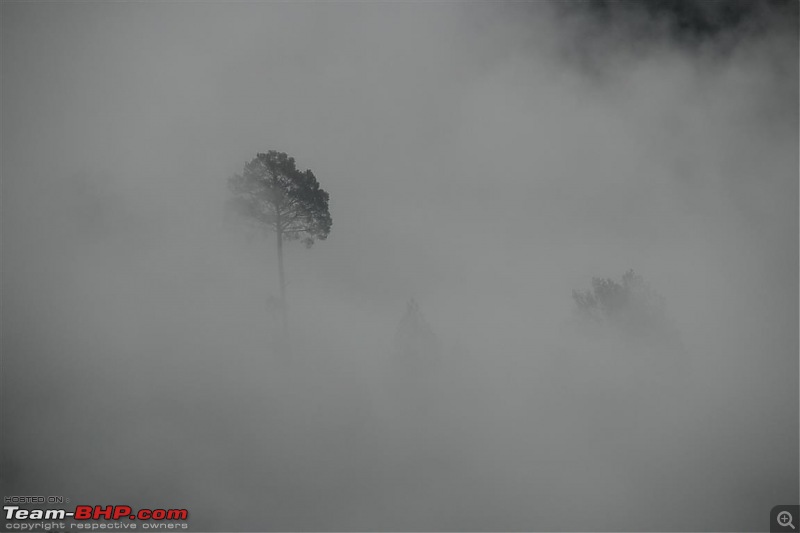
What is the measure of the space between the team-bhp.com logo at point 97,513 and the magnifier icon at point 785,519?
24.8 metres

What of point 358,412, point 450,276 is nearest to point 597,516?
point 358,412

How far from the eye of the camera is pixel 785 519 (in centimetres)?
1689

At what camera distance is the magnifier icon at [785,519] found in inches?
658

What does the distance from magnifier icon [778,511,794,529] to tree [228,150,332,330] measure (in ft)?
82.9

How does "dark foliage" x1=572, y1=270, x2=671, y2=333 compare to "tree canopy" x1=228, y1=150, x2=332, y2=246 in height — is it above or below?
below

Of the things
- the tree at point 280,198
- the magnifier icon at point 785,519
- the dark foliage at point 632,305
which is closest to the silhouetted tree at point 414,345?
the tree at point 280,198

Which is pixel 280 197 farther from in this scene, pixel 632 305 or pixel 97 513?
pixel 632 305

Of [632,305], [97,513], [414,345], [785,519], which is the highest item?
[632,305]
